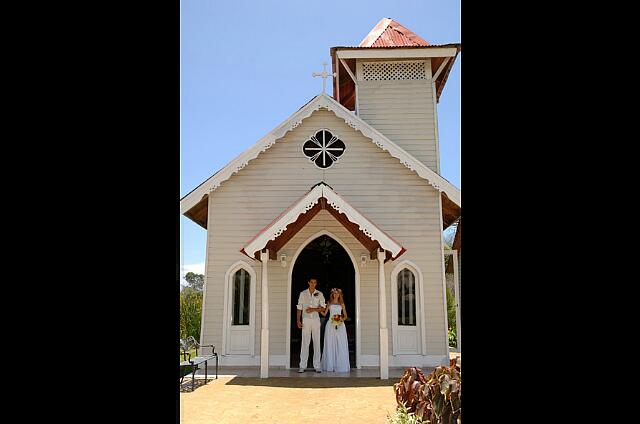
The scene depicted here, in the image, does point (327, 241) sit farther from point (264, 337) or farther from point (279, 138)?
point (264, 337)

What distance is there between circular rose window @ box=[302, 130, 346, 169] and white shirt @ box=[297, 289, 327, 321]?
3290mm

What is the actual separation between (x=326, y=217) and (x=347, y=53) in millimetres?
4702

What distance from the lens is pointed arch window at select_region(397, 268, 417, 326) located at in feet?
39.3

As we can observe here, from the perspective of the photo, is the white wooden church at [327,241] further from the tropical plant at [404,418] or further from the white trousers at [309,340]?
the tropical plant at [404,418]

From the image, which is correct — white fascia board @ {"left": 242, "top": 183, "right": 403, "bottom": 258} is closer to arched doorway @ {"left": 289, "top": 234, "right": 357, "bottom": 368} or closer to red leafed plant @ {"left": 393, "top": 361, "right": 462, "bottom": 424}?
arched doorway @ {"left": 289, "top": 234, "right": 357, "bottom": 368}

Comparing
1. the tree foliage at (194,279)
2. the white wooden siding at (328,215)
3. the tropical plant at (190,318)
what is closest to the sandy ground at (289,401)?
the white wooden siding at (328,215)

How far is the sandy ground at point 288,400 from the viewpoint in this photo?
6.77 m

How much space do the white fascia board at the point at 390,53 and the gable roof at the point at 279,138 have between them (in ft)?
6.66

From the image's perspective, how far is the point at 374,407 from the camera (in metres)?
7.30

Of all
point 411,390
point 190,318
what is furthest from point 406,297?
point 190,318

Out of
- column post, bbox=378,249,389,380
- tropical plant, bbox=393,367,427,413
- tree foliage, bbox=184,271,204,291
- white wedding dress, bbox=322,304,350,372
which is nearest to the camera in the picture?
tropical plant, bbox=393,367,427,413

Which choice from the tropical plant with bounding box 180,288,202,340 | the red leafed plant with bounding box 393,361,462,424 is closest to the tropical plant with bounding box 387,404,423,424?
the red leafed plant with bounding box 393,361,462,424
